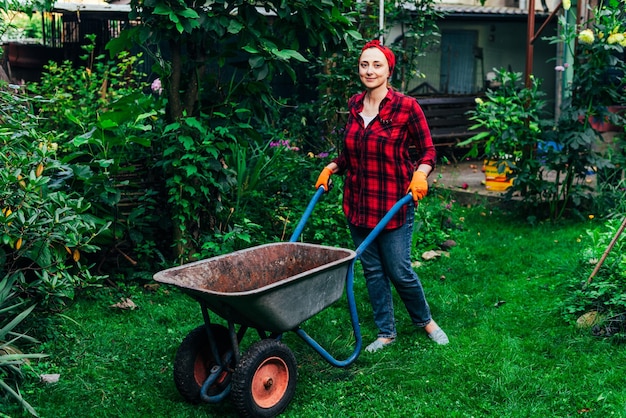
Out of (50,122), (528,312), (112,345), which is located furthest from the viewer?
(50,122)

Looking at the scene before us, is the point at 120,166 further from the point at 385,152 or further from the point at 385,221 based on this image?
the point at 385,221

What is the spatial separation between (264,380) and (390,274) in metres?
1.17

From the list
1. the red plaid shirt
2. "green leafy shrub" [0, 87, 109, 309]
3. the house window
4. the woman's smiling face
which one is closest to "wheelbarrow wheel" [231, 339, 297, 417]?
the red plaid shirt

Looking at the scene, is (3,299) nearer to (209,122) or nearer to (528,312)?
(209,122)

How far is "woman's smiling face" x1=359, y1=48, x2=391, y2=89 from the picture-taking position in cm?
437

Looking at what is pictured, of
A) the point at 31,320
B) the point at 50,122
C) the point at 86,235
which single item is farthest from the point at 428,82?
the point at 31,320

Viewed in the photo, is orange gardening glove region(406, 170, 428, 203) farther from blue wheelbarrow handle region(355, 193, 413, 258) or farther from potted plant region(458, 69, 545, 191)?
potted plant region(458, 69, 545, 191)

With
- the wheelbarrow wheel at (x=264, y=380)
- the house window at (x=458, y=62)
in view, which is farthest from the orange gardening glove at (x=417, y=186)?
the house window at (x=458, y=62)

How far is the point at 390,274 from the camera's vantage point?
4.64 m

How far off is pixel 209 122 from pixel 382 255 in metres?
1.88

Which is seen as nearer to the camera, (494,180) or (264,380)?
(264,380)

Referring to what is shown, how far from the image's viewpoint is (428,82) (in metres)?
13.4

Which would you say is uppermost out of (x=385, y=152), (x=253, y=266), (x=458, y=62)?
Answer: (x=458, y=62)

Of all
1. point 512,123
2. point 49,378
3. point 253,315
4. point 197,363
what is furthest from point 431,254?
point 49,378
